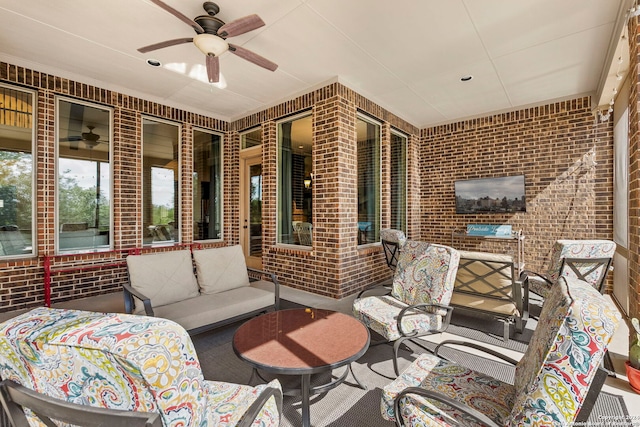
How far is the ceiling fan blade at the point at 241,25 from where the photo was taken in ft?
7.91

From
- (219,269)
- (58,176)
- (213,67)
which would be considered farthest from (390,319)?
(58,176)

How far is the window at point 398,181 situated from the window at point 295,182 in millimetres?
1938

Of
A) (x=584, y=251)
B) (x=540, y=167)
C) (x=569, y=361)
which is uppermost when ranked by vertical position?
(x=540, y=167)

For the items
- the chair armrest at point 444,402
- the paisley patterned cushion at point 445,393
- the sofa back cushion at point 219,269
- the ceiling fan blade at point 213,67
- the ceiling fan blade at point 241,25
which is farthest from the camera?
the sofa back cushion at point 219,269

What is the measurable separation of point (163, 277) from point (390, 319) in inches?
92.4

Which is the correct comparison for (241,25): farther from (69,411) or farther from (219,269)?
(69,411)

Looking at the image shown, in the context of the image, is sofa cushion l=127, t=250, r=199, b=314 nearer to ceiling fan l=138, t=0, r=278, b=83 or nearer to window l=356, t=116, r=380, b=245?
ceiling fan l=138, t=0, r=278, b=83

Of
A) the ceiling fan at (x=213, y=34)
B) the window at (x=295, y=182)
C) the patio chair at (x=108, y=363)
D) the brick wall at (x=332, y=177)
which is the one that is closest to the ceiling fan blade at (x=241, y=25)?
the ceiling fan at (x=213, y=34)

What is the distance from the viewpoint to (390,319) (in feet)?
8.25

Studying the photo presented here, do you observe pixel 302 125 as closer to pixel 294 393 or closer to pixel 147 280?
pixel 147 280

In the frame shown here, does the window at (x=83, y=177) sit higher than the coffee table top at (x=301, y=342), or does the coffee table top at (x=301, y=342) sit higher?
the window at (x=83, y=177)

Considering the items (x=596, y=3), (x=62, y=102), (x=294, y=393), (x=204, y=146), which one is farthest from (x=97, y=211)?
(x=596, y=3)

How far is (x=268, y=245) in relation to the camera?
516 cm

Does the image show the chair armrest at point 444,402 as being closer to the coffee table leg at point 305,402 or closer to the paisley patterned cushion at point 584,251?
the coffee table leg at point 305,402
